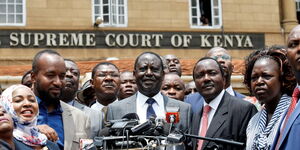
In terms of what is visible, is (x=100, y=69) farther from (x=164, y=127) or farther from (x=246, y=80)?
(x=164, y=127)

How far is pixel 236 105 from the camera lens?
590 centimetres

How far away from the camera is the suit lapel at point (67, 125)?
5.35 m

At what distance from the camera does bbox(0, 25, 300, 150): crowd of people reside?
4.42m

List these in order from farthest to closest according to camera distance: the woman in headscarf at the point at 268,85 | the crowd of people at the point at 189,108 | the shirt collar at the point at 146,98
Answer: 1. the shirt collar at the point at 146,98
2. the woman in headscarf at the point at 268,85
3. the crowd of people at the point at 189,108

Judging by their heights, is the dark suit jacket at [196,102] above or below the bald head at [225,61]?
below

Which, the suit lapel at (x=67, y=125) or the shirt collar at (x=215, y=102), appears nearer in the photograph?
the suit lapel at (x=67, y=125)

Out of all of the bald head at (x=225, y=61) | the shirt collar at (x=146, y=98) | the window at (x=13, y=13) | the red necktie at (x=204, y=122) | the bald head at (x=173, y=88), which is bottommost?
the red necktie at (x=204, y=122)

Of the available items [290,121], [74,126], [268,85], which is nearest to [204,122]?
[268,85]

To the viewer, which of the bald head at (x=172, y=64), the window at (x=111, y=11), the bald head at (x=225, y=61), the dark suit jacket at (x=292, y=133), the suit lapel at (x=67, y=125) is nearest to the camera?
the dark suit jacket at (x=292, y=133)

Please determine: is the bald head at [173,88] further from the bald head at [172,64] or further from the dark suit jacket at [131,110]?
the bald head at [172,64]

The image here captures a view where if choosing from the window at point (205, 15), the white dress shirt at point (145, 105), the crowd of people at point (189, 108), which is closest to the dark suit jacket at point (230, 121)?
the crowd of people at point (189, 108)

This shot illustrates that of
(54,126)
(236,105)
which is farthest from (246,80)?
(54,126)

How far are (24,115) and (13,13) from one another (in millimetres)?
13668

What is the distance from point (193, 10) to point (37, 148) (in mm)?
15109
